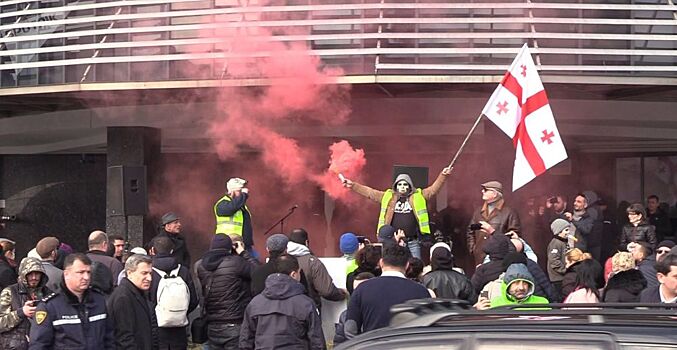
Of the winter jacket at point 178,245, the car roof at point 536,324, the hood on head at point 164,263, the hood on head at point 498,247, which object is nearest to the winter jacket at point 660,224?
the hood on head at point 498,247

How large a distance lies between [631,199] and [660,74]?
19.2ft

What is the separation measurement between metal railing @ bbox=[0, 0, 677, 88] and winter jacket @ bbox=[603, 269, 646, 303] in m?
7.30

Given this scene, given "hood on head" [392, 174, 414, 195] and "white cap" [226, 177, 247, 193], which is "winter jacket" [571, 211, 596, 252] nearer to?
"hood on head" [392, 174, 414, 195]

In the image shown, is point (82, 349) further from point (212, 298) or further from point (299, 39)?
point (299, 39)

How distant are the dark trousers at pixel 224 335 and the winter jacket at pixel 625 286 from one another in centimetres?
338

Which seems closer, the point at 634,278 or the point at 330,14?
the point at 634,278

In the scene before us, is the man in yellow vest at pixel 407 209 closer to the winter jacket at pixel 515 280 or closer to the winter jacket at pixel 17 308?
the winter jacket at pixel 515 280

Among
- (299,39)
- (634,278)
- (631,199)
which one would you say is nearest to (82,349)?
(634,278)

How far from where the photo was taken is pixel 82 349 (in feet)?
22.0

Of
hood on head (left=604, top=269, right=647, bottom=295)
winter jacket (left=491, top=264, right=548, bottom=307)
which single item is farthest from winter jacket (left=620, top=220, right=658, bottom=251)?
winter jacket (left=491, top=264, right=548, bottom=307)

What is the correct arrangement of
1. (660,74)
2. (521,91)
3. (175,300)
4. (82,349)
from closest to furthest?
(82,349) → (175,300) → (521,91) → (660,74)

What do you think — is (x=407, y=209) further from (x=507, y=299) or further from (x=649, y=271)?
(x=507, y=299)

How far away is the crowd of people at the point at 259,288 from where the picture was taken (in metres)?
6.73

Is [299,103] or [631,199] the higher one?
[299,103]
